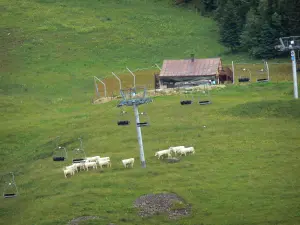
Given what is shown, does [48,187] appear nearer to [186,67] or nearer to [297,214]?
[297,214]

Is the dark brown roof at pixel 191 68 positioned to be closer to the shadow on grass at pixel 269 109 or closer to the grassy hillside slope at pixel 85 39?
the grassy hillside slope at pixel 85 39

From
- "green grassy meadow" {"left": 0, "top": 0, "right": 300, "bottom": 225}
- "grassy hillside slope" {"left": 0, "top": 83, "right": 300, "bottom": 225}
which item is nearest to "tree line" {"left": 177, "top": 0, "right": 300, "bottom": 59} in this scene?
"green grassy meadow" {"left": 0, "top": 0, "right": 300, "bottom": 225}

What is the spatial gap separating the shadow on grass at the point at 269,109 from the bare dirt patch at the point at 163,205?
21.9 m

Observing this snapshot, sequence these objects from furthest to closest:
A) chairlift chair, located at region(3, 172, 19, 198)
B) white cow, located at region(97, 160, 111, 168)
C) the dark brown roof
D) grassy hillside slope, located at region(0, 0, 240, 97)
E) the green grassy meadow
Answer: grassy hillside slope, located at region(0, 0, 240, 97) → the dark brown roof → white cow, located at region(97, 160, 111, 168) → chairlift chair, located at region(3, 172, 19, 198) → the green grassy meadow

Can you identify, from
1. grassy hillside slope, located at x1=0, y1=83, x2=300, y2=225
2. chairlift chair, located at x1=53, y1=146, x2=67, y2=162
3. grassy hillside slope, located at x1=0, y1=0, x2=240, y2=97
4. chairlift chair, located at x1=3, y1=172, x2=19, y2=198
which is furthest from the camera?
grassy hillside slope, located at x1=0, y1=0, x2=240, y2=97

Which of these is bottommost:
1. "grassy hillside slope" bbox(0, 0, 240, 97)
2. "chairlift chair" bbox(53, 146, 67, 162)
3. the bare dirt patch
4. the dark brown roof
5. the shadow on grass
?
the bare dirt patch

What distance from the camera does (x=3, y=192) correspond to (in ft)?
266

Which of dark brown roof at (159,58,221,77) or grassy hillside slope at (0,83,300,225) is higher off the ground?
dark brown roof at (159,58,221,77)

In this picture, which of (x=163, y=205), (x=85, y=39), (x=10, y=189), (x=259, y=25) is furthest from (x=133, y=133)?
(x=85, y=39)

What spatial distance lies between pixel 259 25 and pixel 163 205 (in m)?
66.6

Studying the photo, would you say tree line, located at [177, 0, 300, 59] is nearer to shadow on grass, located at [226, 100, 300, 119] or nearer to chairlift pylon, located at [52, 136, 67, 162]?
shadow on grass, located at [226, 100, 300, 119]

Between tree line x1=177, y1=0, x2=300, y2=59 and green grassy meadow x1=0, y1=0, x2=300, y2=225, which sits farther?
tree line x1=177, y1=0, x2=300, y2=59

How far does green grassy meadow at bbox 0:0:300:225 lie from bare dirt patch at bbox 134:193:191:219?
66 centimetres

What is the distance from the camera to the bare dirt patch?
228ft
